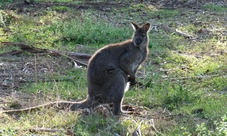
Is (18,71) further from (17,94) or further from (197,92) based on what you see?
(197,92)

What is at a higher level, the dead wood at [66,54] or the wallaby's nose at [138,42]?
the wallaby's nose at [138,42]

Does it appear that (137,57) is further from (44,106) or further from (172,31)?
(172,31)

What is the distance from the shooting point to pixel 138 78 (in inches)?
349

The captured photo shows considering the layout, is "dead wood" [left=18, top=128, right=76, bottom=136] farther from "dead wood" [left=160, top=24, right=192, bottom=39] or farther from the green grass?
the green grass

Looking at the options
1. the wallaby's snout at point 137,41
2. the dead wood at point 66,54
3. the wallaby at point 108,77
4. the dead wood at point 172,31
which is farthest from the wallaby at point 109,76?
the dead wood at point 172,31

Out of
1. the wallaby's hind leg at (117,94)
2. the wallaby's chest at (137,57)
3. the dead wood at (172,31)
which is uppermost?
the wallaby's chest at (137,57)

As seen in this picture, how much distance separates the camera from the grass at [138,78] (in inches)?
248

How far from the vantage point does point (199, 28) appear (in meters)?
13.3

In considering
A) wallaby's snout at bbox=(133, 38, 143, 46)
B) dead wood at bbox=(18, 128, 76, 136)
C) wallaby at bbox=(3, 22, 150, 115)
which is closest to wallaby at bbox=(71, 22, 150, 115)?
wallaby at bbox=(3, 22, 150, 115)

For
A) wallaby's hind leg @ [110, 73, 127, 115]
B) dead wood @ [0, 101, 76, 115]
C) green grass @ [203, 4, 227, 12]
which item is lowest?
green grass @ [203, 4, 227, 12]

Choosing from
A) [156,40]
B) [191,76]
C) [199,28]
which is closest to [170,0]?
[199,28]

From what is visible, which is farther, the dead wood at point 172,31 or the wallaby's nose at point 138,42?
the dead wood at point 172,31

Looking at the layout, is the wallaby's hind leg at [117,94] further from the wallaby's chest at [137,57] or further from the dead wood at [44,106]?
the wallaby's chest at [137,57]

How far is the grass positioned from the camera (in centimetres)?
630
